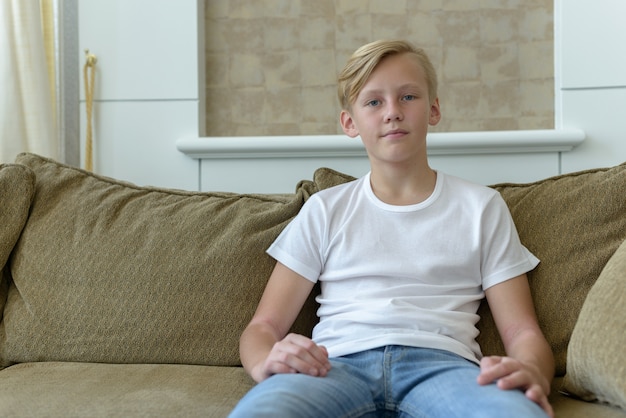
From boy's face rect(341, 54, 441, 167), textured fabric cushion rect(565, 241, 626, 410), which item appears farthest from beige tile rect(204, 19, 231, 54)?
textured fabric cushion rect(565, 241, 626, 410)

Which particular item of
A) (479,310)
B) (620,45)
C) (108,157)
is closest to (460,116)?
(620,45)

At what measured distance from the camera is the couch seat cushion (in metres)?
1.29

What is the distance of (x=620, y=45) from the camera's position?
217 centimetres

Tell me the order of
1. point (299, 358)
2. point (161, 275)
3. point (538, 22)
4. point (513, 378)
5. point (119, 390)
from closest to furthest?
point (513, 378) < point (299, 358) < point (119, 390) < point (161, 275) < point (538, 22)

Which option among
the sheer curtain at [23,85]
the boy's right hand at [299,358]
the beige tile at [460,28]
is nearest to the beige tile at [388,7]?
the beige tile at [460,28]

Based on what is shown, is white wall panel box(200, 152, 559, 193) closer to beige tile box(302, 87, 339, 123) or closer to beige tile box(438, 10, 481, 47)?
beige tile box(302, 87, 339, 123)

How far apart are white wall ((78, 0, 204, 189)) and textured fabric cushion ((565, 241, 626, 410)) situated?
134 cm

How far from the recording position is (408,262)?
4.82 ft

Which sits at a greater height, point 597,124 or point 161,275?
point 597,124

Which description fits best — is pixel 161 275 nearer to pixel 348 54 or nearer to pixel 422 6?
pixel 348 54

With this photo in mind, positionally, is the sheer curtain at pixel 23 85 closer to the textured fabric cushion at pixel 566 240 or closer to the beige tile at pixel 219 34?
the beige tile at pixel 219 34

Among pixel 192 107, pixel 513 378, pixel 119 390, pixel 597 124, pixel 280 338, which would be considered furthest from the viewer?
pixel 192 107

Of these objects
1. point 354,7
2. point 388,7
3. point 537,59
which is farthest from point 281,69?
point 537,59

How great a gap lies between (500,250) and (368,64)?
1.43 ft
